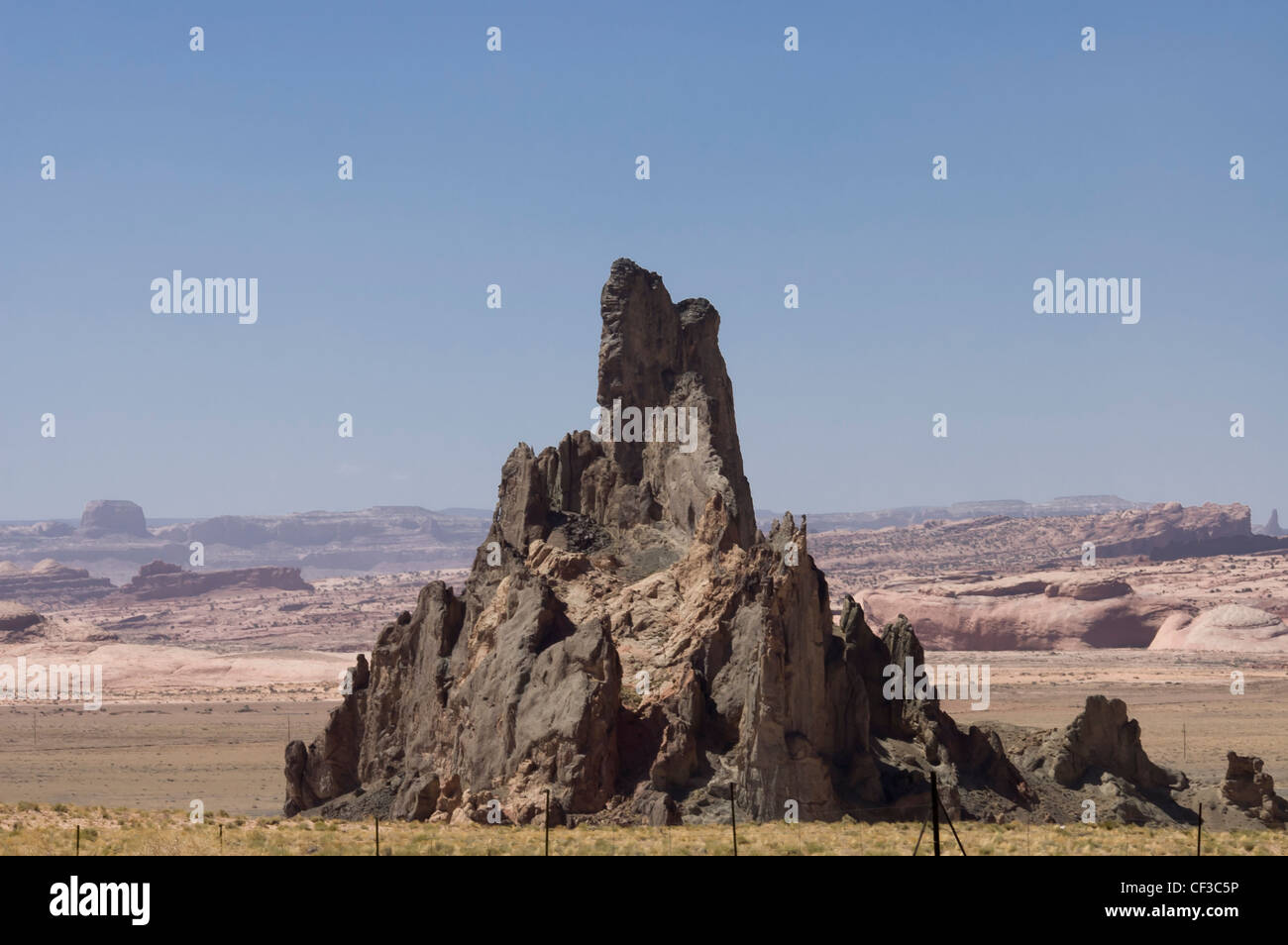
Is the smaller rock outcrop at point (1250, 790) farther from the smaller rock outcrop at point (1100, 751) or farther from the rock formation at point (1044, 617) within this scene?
the rock formation at point (1044, 617)

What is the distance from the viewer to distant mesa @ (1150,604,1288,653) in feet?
527

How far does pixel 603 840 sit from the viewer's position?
3200 centimetres

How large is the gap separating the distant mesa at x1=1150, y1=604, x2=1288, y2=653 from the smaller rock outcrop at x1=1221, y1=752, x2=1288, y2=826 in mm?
116337

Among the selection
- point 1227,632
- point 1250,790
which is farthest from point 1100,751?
point 1227,632

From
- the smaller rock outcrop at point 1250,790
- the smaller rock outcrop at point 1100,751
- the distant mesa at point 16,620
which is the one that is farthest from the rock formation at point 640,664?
the distant mesa at point 16,620

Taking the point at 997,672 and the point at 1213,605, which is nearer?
the point at 997,672

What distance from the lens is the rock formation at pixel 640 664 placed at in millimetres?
40156

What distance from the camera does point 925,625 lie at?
→ 167250 millimetres

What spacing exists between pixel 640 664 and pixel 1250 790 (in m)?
20.1

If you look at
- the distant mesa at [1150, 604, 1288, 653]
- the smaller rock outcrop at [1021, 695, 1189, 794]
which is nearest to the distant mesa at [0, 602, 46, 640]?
the distant mesa at [1150, 604, 1288, 653]

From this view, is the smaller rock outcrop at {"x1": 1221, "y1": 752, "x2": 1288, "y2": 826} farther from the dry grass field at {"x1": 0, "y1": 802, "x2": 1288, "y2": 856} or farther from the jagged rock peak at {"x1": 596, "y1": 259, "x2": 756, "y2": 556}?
the jagged rock peak at {"x1": 596, "y1": 259, "x2": 756, "y2": 556}
